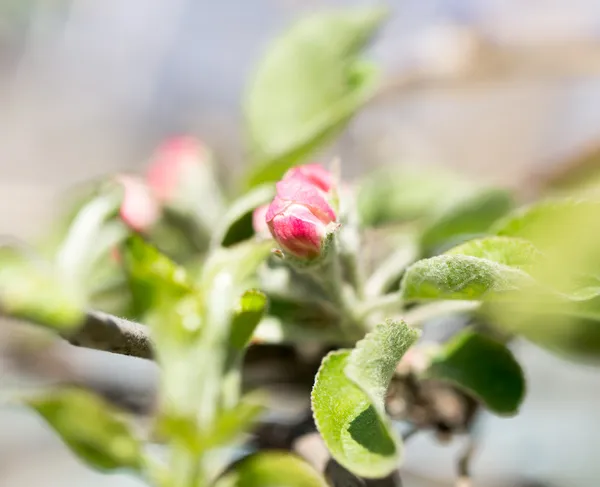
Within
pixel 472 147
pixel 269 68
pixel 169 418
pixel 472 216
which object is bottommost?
pixel 169 418

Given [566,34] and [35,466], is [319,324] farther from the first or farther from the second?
[35,466]

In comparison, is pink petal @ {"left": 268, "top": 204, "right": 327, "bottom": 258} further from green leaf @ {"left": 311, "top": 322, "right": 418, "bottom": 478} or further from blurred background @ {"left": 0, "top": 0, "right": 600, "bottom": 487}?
blurred background @ {"left": 0, "top": 0, "right": 600, "bottom": 487}

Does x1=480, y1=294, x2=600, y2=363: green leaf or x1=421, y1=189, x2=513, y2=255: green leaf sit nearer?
x1=480, y1=294, x2=600, y2=363: green leaf

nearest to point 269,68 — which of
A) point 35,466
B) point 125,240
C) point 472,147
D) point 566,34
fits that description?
point 125,240

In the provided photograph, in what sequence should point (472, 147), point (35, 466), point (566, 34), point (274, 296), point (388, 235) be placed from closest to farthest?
point (274, 296) < point (388, 235) < point (566, 34) < point (35, 466) < point (472, 147)

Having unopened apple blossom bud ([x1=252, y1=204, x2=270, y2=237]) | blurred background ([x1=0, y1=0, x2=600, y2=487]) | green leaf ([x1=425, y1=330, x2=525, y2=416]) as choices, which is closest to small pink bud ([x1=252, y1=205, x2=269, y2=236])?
unopened apple blossom bud ([x1=252, y1=204, x2=270, y2=237])

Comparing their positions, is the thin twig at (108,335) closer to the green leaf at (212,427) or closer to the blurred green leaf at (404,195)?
the green leaf at (212,427)
